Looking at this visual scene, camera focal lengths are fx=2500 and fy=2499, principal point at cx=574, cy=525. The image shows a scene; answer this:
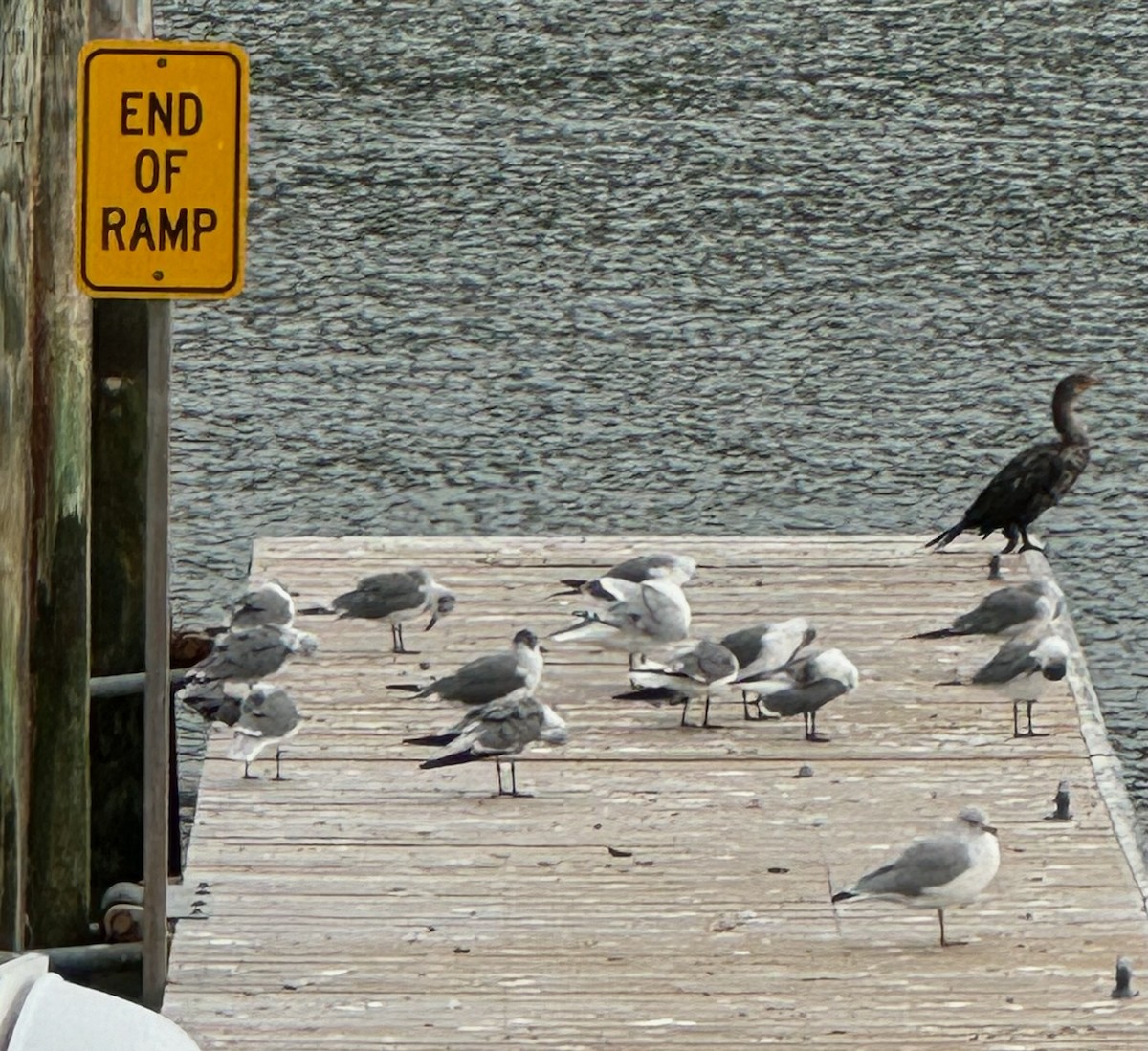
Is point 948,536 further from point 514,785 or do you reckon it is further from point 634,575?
point 514,785

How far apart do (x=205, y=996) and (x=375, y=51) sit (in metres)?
14.7

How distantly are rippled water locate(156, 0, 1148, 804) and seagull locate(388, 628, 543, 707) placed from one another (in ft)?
11.2

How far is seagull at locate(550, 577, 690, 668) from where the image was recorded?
8.64 meters

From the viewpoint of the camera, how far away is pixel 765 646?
8.42 meters

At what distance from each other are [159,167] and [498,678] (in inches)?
123

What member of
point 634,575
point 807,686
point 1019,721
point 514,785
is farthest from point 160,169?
point 634,575

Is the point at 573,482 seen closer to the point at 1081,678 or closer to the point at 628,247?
the point at 628,247

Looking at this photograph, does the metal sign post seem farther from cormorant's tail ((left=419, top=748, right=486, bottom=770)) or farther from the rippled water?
the rippled water

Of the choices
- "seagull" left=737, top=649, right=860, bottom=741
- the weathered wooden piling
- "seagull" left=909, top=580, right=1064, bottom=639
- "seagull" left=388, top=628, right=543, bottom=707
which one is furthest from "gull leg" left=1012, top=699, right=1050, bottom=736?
the weathered wooden piling

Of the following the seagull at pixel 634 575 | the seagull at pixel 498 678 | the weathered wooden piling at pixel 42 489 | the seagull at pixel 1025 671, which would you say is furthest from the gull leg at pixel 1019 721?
the weathered wooden piling at pixel 42 489

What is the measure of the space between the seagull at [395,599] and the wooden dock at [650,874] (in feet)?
0.42

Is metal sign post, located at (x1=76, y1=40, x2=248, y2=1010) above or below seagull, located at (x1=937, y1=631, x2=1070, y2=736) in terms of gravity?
above

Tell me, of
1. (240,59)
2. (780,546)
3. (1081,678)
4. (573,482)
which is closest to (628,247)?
(573,482)

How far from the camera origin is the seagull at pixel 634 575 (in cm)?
895
